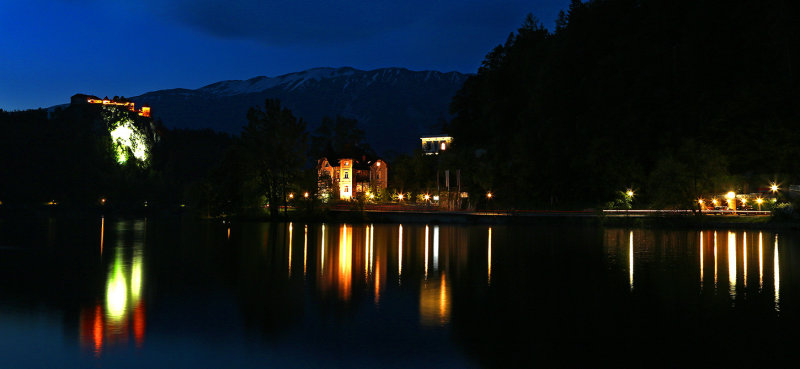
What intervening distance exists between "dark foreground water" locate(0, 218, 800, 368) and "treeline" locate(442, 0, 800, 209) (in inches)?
1986

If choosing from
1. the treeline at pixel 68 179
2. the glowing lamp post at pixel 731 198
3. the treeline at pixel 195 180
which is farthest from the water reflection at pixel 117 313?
the treeline at pixel 68 179

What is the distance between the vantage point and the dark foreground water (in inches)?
595

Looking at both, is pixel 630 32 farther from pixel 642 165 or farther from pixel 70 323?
pixel 70 323

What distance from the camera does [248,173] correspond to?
9138 centimetres

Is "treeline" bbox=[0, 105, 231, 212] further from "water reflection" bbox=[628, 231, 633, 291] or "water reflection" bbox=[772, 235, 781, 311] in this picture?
"water reflection" bbox=[772, 235, 781, 311]

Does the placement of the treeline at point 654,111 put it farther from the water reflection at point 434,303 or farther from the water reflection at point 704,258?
the water reflection at point 434,303

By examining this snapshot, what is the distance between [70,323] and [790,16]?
9666cm

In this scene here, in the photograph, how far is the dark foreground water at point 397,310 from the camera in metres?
15.1

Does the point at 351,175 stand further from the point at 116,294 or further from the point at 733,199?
the point at 116,294

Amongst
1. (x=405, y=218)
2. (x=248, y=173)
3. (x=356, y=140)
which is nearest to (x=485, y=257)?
(x=405, y=218)

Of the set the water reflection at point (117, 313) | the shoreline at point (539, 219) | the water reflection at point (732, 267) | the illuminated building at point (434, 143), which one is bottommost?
the water reflection at point (117, 313)

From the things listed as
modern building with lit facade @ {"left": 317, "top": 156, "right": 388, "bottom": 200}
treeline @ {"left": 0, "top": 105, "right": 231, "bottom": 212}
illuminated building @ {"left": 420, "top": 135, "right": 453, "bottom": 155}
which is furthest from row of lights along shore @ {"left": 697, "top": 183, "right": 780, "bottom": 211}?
treeline @ {"left": 0, "top": 105, "right": 231, "bottom": 212}

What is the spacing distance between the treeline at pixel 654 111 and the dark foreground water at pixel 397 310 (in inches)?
1986

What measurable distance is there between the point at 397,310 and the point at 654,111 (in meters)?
82.0
